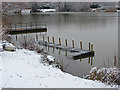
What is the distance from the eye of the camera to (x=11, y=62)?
1135 cm

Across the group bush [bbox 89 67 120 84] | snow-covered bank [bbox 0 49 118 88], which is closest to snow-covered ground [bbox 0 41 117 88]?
snow-covered bank [bbox 0 49 118 88]

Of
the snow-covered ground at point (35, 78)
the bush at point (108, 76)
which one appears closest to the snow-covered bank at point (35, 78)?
the snow-covered ground at point (35, 78)

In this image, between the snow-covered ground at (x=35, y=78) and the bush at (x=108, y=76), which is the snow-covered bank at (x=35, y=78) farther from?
the bush at (x=108, y=76)

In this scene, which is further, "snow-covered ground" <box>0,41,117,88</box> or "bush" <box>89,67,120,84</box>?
"bush" <box>89,67,120,84</box>

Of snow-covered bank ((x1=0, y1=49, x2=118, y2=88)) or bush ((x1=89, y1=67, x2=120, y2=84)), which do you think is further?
bush ((x1=89, y1=67, x2=120, y2=84))

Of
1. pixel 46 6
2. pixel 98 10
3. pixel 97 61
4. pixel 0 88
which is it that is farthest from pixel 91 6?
pixel 0 88

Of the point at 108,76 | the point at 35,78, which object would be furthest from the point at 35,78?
the point at 108,76

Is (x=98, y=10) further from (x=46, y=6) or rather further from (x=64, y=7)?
(x=46, y=6)

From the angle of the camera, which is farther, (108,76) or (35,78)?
(108,76)

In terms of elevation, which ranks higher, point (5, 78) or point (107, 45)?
point (5, 78)

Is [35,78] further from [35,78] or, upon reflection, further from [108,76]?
[108,76]

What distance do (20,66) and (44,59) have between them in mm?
2478

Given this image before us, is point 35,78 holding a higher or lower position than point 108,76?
higher

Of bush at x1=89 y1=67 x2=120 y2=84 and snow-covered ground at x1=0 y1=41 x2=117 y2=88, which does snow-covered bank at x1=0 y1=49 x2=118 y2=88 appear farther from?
bush at x1=89 y1=67 x2=120 y2=84
